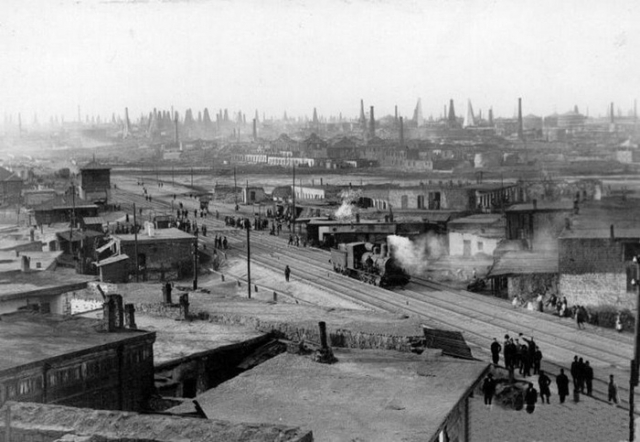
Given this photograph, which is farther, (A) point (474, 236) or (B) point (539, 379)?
(A) point (474, 236)

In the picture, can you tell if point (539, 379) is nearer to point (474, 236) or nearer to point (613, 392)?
point (613, 392)

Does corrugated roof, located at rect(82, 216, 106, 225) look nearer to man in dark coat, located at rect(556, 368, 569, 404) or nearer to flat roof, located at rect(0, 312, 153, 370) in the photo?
flat roof, located at rect(0, 312, 153, 370)

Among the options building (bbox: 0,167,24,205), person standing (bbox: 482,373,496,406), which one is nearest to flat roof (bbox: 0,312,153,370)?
person standing (bbox: 482,373,496,406)

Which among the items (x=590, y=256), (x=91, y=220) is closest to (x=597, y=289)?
(x=590, y=256)

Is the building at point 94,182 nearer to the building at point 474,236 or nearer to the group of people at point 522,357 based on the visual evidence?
the building at point 474,236

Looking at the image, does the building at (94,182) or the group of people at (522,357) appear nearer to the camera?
the group of people at (522,357)

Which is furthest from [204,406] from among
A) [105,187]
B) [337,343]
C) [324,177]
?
[324,177]

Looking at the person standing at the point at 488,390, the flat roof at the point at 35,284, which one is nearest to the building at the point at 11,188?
the flat roof at the point at 35,284
